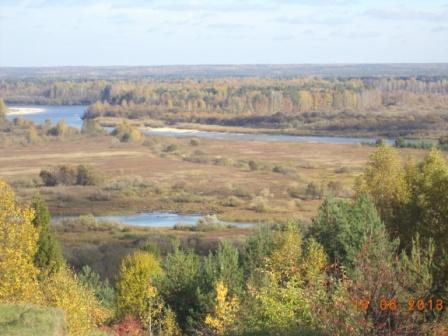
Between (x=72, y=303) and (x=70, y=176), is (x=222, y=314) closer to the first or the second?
(x=72, y=303)

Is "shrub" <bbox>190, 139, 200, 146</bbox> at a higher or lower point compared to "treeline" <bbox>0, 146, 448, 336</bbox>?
lower

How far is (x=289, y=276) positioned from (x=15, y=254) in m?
6.48

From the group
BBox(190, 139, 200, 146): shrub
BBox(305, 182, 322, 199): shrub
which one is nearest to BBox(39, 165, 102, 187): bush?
BBox(305, 182, 322, 199): shrub

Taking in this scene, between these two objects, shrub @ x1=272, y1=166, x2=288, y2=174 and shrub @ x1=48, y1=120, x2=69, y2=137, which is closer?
shrub @ x1=272, y1=166, x2=288, y2=174

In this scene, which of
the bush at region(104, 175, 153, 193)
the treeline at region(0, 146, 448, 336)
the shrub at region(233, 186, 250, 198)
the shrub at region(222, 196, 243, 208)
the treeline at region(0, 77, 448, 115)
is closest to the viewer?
the treeline at region(0, 146, 448, 336)

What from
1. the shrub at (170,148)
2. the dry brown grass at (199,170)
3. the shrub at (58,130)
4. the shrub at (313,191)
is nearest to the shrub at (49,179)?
the dry brown grass at (199,170)

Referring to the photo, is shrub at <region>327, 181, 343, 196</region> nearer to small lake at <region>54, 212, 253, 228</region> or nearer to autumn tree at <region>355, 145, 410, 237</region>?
small lake at <region>54, 212, 253, 228</region>

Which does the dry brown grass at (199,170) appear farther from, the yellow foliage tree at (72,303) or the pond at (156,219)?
the yellow foliage tree at (72,303)

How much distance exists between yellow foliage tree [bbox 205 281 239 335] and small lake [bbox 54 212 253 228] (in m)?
25.2

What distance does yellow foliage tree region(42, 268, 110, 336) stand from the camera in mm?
14367

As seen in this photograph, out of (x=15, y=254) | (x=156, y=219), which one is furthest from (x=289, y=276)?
(x=156, y=219)

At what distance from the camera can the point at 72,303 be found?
14.9 metres

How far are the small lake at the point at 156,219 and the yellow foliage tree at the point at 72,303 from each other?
25.5 m

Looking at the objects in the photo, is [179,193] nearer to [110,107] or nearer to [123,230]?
[123,230]
